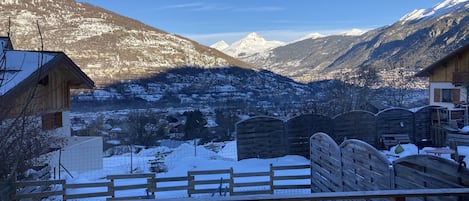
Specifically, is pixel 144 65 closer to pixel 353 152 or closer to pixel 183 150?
pixel 183 150

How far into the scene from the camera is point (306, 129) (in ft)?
60.1

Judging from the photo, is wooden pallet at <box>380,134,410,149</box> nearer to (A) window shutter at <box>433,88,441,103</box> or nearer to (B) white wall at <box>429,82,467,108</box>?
(B) white wall at <box>429,82,467,108</box>

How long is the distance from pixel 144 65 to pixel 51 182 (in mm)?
62599

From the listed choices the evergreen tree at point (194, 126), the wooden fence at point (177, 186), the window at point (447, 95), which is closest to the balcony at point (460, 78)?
the window at point (447, 95)

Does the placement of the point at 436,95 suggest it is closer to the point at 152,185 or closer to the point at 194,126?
the point at 194,126

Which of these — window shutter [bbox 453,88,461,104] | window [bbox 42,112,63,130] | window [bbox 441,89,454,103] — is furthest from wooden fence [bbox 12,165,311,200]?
window [bbox 441,89,454,103]

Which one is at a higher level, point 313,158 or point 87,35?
point 87,35

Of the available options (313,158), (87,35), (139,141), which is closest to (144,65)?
(87,35)

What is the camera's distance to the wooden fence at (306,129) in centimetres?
1778

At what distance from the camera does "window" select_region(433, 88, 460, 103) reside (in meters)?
28.9

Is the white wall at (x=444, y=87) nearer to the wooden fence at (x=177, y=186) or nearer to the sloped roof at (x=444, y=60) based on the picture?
the sloped roof at (x=444, y=60)

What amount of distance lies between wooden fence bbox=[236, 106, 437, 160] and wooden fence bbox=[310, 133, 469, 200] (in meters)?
6.28

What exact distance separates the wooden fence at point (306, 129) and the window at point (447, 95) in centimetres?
1081

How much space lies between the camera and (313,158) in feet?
37.4
